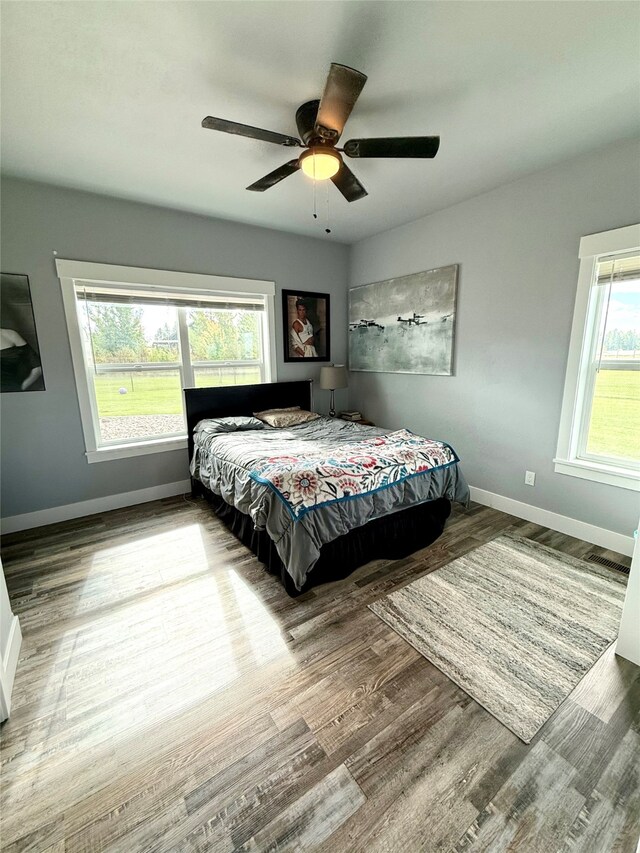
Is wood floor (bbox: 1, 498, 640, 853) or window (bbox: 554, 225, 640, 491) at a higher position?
window (bbox: 554, 225, 640, 491)

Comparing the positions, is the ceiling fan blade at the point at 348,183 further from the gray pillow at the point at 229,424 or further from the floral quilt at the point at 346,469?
the gray pillow at the point at 229,424

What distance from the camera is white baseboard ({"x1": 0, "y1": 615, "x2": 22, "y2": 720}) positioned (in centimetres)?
137

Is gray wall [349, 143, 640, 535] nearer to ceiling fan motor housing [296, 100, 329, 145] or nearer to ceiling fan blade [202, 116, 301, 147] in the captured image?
ceiling fan motor housing [296, 100, 329, 145]

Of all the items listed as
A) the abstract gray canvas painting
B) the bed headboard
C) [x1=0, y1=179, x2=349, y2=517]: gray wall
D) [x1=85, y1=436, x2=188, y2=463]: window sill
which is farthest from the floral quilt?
[x1=0, y1=179, x2=349, y2=517]: gray wall

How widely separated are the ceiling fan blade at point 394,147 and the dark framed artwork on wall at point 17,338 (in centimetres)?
267

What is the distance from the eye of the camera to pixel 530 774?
46.1 inches

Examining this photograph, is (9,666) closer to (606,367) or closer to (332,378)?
(332,378)

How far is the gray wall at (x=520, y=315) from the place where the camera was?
2.36 m

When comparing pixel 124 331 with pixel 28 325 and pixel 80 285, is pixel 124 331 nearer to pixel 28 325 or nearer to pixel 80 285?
pixel 80 285

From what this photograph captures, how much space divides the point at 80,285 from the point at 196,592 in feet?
9.03

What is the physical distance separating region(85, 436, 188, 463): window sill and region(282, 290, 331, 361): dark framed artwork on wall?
1.56m

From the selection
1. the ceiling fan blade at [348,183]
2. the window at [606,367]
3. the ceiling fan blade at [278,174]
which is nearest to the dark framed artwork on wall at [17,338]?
the ceiling fan blade at [278,174]

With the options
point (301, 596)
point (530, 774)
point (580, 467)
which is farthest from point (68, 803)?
point (580, 467)

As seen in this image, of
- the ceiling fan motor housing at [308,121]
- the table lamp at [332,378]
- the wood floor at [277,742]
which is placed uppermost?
the ceiling fan motor housing at [308,121]
